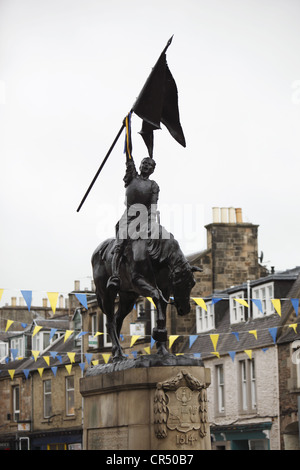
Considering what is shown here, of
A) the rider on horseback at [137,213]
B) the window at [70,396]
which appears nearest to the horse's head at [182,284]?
the rider on horseback at [137,213]

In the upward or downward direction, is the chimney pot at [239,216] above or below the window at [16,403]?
above

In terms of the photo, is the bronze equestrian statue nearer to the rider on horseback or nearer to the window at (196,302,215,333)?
the rider on horseback

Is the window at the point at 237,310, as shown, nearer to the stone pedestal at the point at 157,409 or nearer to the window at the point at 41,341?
the window at the point at 41,341

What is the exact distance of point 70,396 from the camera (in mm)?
50438

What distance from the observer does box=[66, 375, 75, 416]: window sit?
50078 millimetres

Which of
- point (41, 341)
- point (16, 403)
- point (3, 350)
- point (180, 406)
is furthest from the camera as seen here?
point (3, 350)

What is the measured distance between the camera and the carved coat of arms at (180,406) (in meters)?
12.8

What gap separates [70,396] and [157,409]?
3848 cm

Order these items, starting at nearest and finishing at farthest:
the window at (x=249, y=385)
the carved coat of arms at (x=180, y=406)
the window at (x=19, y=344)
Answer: the carved coat of arms at (x=180, y=406)
the window at (x=249, y=385)
the window at (x=19, y=344)

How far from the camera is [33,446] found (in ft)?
175

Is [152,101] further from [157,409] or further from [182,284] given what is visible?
[157,409]

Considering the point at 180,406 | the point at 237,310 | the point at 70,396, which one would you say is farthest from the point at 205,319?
the point at 180,406

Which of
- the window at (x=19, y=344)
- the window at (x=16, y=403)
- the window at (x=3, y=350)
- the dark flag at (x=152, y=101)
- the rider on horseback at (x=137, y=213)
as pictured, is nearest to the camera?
the rider on horseback at (x=137, y=213)

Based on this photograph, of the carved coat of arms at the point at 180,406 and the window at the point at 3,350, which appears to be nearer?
the carved coat of arms at the point at 180,406
